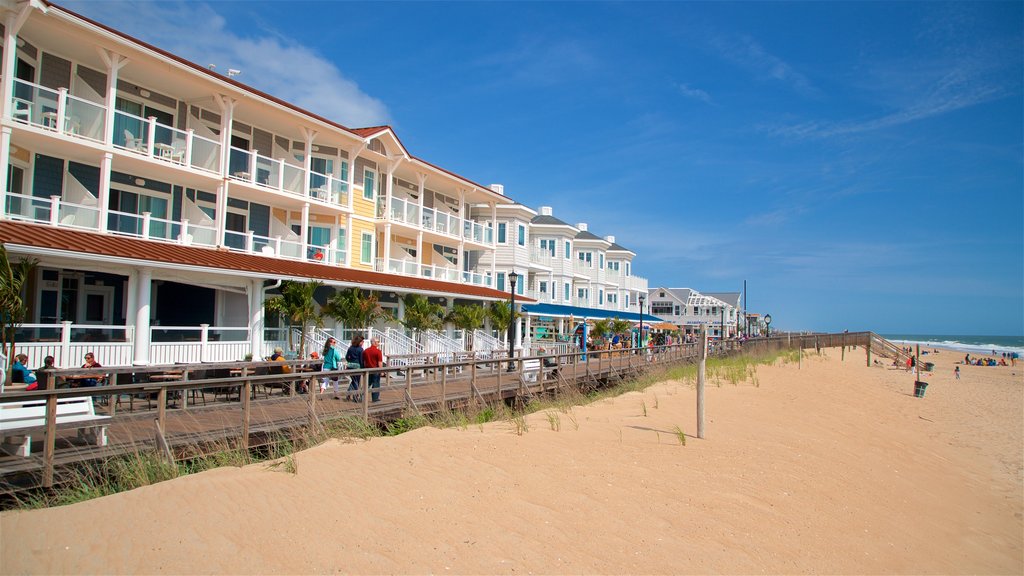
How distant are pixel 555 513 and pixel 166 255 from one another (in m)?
13.4

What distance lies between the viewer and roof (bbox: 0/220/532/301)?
12.9m

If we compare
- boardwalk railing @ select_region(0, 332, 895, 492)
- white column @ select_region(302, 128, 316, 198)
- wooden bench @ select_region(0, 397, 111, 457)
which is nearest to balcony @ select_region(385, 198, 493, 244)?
white column @ select_region(302, 128, 316, 198)

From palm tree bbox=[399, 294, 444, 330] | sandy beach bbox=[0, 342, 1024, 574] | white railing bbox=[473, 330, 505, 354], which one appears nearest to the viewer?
sandy beach bbox=[0, 342, 1024, 574]

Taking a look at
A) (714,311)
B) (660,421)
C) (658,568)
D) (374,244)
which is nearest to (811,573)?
(658,568)

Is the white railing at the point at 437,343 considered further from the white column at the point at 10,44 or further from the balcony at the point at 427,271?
the white column at the point at 10,44

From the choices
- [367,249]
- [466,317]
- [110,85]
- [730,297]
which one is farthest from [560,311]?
[730,297]

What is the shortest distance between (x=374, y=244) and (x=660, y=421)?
17538mm

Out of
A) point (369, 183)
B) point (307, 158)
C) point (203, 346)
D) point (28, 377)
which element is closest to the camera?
point (28, 377)

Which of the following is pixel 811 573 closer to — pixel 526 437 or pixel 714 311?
pixel 526 437

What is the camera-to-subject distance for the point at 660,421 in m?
12.2

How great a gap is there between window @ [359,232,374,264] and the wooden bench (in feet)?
60.9

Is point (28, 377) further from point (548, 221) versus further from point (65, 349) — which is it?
point (548, 221)

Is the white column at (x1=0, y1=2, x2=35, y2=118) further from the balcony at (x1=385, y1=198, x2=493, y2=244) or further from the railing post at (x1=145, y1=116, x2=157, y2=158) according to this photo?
the balcony at (x1=385, y1=198, x2=493, y2=244)

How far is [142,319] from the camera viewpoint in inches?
595
